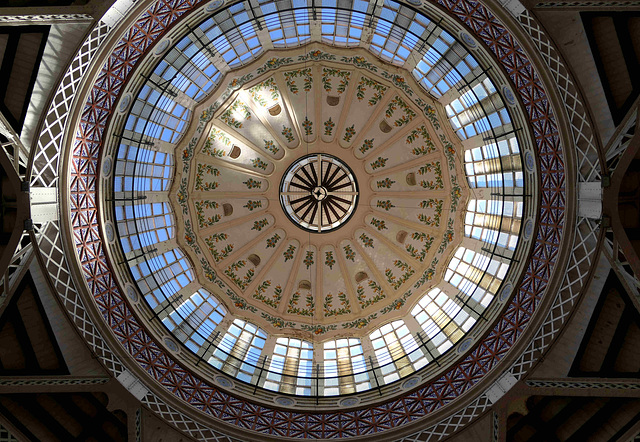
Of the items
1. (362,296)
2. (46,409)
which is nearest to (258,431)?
(46,409)

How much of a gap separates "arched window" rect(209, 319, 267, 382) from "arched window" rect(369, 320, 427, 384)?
5.18 meters

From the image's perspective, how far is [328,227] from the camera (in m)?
23.4

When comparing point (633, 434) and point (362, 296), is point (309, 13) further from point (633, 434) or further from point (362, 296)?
point (633, 434)

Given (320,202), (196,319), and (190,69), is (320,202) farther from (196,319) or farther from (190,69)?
(190,69)

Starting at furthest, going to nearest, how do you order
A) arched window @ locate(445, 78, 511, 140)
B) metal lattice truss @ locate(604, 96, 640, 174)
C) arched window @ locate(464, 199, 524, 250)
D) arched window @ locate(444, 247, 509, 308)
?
arched window @ locate(444, 247, 509, 308) < arched window @ locate(464, 199, 524, 250) < arched window @ locate(445, 78, 511, 140) < metal lattice truss @ locate(604, 96, 640, 174)

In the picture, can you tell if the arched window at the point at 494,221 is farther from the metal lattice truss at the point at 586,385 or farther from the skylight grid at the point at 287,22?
the skylight grid at the point at 287,22

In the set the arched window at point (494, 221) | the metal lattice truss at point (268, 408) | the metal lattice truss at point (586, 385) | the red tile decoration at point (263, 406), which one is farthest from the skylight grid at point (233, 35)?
the metal lattice truss at point (586, 385)

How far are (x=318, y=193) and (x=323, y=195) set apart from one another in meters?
0.28

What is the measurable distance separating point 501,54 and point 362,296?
12.9m

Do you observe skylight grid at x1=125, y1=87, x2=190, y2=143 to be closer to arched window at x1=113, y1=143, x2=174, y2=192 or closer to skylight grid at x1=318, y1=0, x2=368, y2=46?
arched window at x1=113, y1=143, x2=174, y2=192

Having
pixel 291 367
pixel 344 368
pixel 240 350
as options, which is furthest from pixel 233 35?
pixel 344 368

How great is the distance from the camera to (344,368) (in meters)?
19.0

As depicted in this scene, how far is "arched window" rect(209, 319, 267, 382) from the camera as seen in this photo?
17.7 metres

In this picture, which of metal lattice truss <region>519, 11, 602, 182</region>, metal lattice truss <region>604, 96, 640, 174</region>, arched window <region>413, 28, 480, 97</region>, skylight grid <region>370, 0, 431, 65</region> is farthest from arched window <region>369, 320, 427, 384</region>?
skylight grid <region>370, 0, 431, 65</region>
